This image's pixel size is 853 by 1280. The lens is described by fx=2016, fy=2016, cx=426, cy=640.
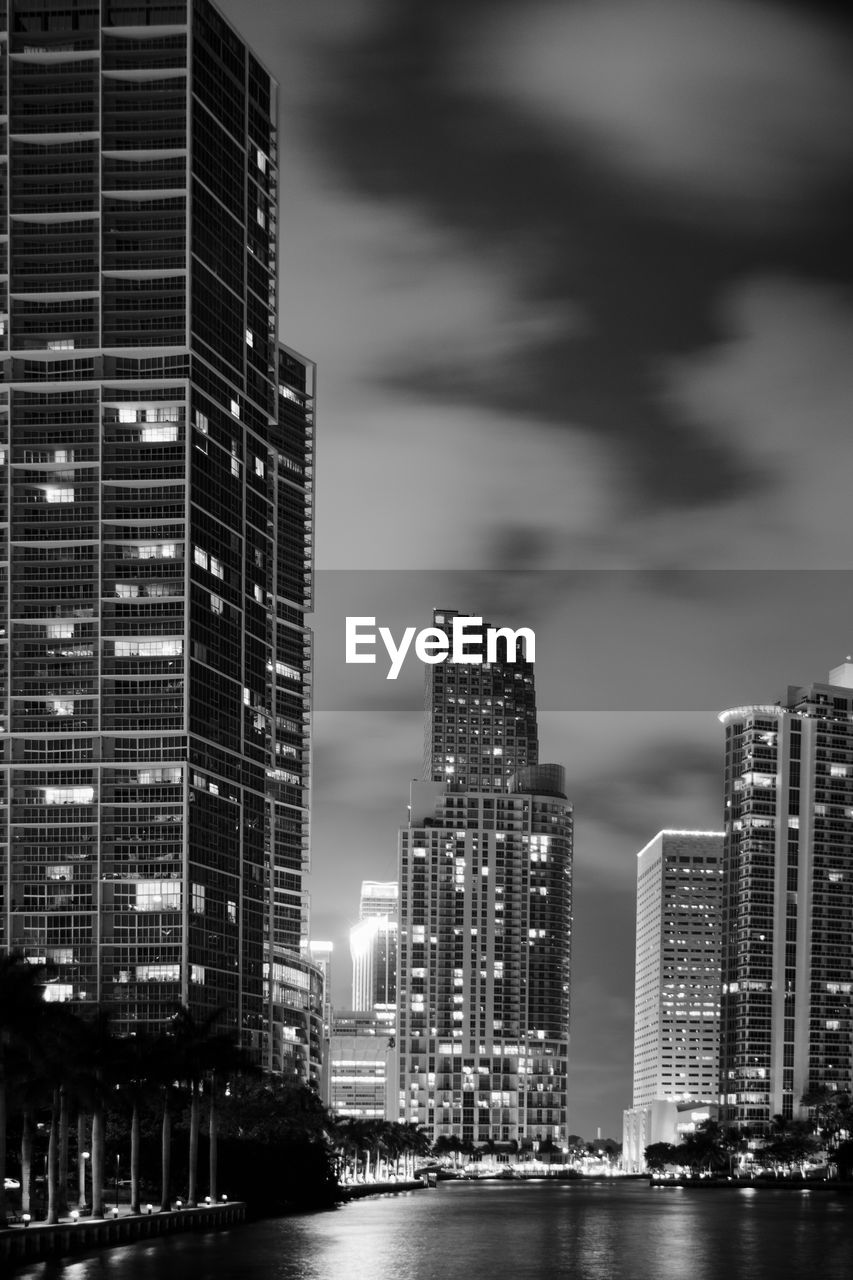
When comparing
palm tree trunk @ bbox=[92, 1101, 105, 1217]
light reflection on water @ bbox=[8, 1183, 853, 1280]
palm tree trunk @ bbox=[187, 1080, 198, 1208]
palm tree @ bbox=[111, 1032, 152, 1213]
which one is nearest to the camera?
light reflection on water @ bbox=[8, 1183, 853, 1280]

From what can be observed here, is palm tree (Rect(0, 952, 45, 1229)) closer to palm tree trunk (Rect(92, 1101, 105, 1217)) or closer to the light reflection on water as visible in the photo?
the light reflection on water

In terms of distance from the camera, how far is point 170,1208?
183 meters

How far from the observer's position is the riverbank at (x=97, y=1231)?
439 ft

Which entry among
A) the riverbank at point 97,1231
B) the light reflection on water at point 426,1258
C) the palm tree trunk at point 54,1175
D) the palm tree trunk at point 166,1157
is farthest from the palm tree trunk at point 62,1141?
Result: the palm tree trunk at point 166,1157

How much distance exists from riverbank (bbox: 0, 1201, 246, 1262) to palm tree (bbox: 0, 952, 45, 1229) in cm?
406

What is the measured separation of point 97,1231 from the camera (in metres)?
151

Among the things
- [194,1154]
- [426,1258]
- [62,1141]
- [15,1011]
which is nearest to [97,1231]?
[62,1141]

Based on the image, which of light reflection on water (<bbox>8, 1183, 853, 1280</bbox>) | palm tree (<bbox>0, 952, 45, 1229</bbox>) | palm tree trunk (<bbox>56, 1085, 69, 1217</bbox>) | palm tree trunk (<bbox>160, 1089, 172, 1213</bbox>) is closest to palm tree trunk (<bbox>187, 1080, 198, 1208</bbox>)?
palm tree trunk (<bbox>160, 1089, 172, 1213</bbox>)

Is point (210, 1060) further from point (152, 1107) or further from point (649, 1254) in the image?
point (649, 1254)

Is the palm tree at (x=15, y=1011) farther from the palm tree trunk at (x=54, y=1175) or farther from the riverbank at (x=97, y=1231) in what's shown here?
the palm tree trunk at (x=54, y=1175)

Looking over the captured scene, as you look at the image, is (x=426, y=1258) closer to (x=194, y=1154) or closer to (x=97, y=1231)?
(x=97, y=1231)

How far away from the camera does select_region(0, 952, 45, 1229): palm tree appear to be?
139 meters

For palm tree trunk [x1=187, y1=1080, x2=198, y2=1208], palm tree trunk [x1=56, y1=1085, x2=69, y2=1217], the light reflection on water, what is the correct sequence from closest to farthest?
the light reflection on water, palm tree trunk [x1=56, y1=1085, x2=69, y2=1217], palm tree trunk [x1=187, y1=1080, x2=198, y2=1208]

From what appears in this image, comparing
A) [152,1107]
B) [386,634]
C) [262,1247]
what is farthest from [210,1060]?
[386,634]
